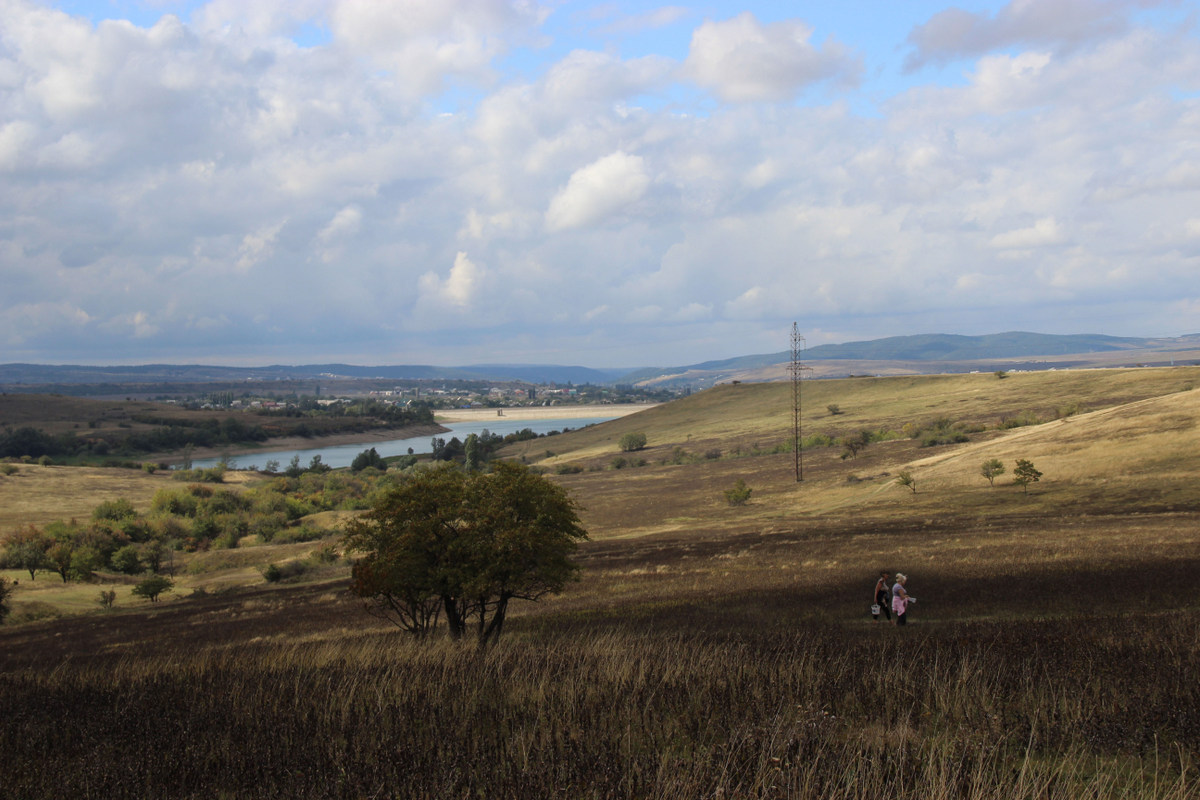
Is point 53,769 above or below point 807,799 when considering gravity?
below

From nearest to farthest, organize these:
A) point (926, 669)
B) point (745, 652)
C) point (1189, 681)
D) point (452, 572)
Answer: point (1189, 681)
point (926, 669)
point (745, 652)
point (452, 572)

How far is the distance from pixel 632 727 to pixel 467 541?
12.1 meters

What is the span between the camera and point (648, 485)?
9350 centimetres

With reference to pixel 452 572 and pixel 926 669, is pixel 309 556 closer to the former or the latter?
pixel 452 572

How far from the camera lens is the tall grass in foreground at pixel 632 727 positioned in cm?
409

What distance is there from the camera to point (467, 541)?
17.0m

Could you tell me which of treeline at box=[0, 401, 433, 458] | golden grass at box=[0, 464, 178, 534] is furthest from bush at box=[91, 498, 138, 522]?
treeline at box=[0, 401, 433, 458]

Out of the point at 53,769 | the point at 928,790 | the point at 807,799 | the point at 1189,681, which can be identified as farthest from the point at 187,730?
the point at 1189,681

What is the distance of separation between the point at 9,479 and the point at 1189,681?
13491 cm

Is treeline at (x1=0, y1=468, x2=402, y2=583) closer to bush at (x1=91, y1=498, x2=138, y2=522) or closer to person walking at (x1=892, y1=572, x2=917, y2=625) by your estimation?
bush at (x1=91, y1=498, x2=138, y2=522)

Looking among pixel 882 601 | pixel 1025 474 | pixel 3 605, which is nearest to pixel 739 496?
pixel 1025 474

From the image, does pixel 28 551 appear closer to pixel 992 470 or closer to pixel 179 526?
pixel 179 526

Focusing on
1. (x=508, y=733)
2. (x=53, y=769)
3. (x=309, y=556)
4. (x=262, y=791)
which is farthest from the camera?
(x=309, y=556)

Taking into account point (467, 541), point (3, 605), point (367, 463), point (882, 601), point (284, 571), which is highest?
point (467, 541)
